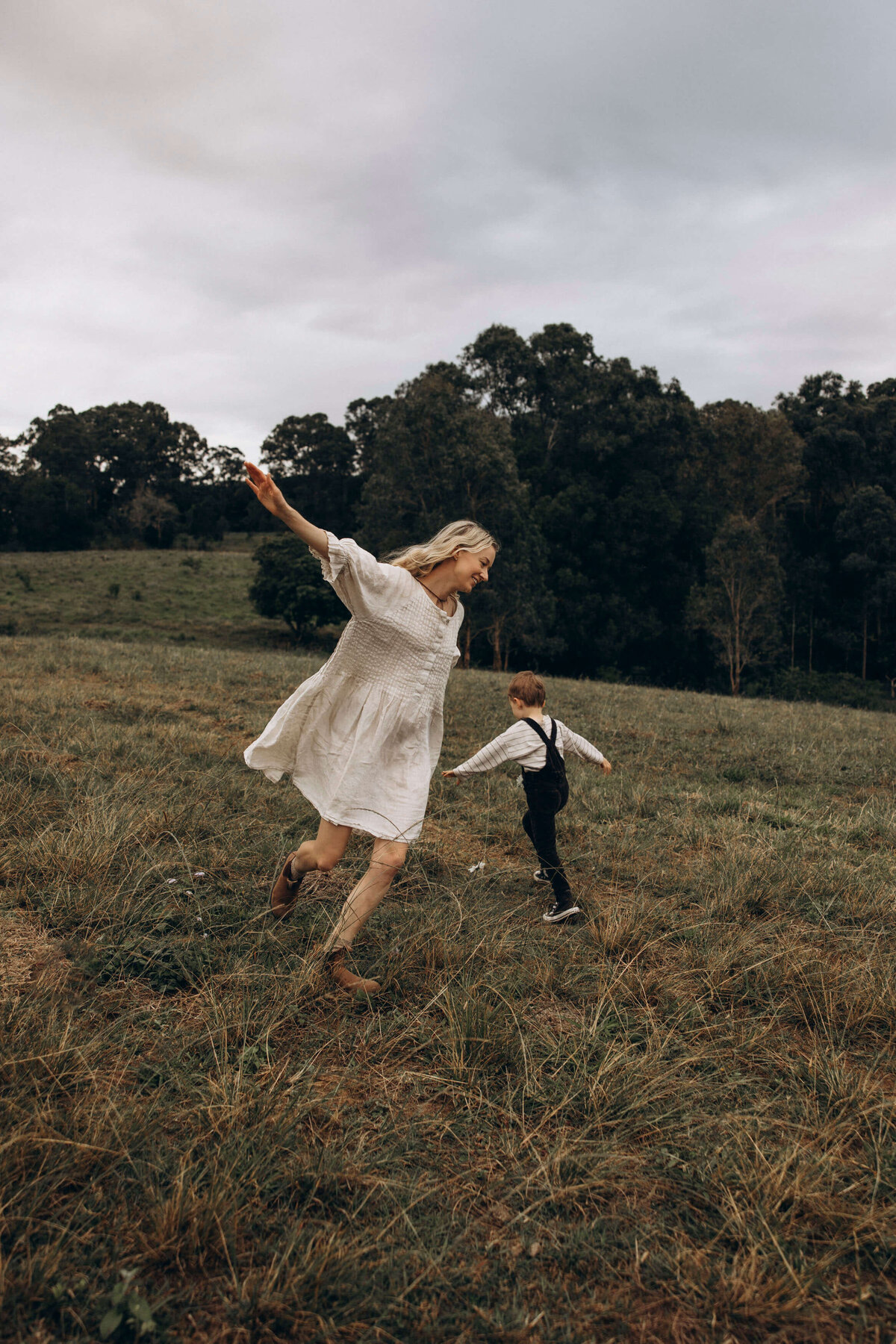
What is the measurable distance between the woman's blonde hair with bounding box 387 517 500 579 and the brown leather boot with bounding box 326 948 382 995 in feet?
5.29

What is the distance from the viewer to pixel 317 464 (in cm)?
5262

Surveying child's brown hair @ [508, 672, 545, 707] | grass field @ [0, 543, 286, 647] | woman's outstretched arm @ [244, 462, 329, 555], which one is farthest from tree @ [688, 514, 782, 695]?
woman's outstretched arm @ [244, 462, 329, 555]

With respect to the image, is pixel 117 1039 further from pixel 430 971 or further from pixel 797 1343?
pixel 797 1343

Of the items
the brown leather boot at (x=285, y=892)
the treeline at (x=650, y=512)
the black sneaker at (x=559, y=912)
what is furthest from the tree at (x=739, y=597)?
the brown leather boot at (x=285, y=892)

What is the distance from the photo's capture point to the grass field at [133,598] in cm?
2741

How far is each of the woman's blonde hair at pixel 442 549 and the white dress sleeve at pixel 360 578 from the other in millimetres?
116

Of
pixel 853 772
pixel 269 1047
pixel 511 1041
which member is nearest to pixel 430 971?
pixel 511 1041

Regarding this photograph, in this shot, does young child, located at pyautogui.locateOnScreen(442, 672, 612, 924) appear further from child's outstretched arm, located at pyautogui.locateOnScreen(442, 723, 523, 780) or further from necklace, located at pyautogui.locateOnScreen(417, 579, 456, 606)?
necklace, located at pyautogui.locateOnScreen(417, 579, 456, 606)

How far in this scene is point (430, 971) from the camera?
3.04m

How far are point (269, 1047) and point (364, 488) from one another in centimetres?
2774

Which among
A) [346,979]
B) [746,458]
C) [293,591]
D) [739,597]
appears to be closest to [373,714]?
[346,979]

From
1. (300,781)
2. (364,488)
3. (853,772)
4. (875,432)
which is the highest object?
(875,432)

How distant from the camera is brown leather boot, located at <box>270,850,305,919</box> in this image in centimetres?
337

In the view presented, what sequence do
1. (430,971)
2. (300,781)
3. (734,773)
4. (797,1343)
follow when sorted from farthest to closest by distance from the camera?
(734,773) < (300,781) < (430,971) < (797,1343)
